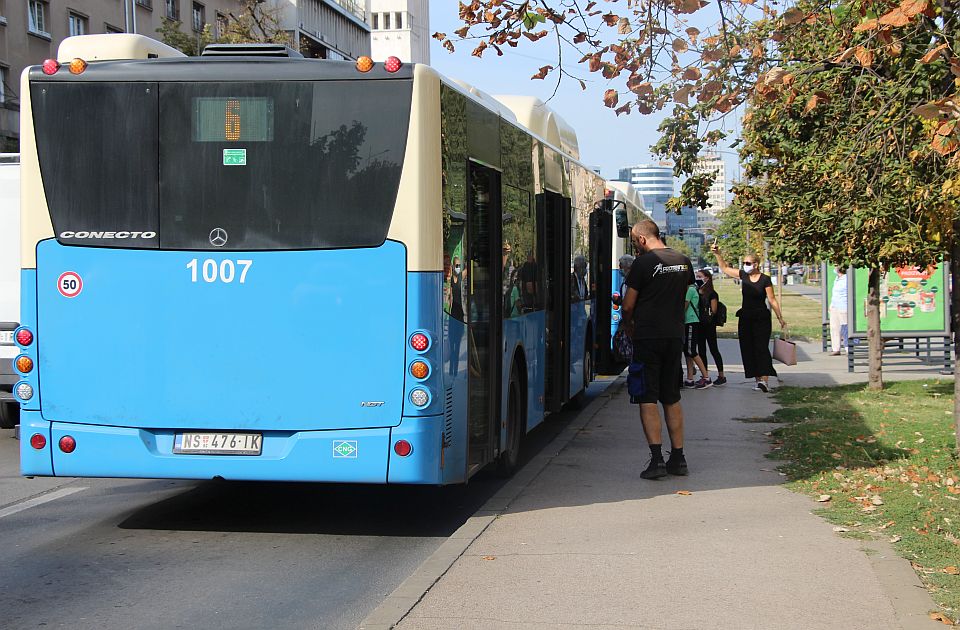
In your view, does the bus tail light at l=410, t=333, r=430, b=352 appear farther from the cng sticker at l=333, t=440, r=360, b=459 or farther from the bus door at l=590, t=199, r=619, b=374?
the bus door at l=590, t=199, r=619, b=374

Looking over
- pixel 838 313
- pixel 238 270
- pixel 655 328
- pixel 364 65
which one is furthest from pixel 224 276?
pixel 838 313

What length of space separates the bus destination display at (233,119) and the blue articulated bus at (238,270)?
0.01 metres

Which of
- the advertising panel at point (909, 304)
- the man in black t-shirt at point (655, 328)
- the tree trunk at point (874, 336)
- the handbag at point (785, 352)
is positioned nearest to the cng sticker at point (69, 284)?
the man in black t-shirt at point (655, 328)

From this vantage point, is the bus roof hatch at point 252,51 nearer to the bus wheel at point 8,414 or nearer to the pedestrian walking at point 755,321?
the bus wheel at point 8,414

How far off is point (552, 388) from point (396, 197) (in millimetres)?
5020

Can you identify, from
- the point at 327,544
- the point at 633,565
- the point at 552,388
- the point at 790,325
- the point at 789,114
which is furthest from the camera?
the point at 790,325

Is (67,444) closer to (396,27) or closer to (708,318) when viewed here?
(708,318)

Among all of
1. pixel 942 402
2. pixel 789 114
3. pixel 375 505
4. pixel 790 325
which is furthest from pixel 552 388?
pixel 790 325

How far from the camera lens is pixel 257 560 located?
7.38m

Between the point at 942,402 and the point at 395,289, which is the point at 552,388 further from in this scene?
the point at 942,402

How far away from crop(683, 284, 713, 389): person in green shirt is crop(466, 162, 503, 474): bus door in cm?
884

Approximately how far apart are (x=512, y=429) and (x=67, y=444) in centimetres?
364

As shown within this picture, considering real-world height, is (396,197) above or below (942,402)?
above

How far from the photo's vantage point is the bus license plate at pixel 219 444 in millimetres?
7703
